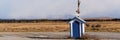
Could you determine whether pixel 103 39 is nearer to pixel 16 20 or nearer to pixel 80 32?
pixel 80 32

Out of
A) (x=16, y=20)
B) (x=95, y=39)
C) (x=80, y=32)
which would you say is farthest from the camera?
(x=16, y=20)

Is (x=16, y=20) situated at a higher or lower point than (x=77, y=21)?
lower

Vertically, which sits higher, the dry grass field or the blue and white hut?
the blue and white hut

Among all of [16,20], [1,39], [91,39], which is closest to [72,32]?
[91,39]

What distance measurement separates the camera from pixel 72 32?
2236cm

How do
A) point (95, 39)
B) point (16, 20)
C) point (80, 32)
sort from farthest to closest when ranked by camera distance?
1. point (16, 20)
2. point (80, 32)
3. point (95, 39)

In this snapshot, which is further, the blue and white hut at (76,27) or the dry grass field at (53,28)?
the dry grass field at (53,28)

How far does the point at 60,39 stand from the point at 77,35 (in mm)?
1337

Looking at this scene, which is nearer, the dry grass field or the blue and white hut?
the blue and white hut

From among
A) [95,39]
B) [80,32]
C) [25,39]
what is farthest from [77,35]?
[25,39]

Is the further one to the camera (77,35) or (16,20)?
(16,20)

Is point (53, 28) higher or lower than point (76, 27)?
lower

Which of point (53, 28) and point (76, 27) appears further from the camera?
point (53, 28)

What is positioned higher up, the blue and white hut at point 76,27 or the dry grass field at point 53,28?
the blue and white hut at point 76,27
